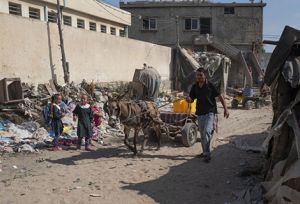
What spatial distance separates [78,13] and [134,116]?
50.5 feet

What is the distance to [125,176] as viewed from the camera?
8.10m

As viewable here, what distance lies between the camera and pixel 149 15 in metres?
36.4

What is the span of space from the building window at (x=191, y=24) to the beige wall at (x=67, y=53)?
569 inches

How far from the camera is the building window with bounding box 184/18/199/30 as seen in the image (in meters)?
36.6

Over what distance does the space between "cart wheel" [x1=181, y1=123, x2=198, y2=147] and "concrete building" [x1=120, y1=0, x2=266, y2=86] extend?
25.2 meters

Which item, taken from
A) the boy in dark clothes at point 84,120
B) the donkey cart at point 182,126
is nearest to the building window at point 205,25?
the donkey cart at point 182,126

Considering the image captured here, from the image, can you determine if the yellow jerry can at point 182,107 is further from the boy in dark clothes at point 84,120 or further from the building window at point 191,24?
the building window at point 191,24

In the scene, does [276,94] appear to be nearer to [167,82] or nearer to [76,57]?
[76,57]

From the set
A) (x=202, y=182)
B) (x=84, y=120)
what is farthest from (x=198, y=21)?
(x=202, y=182)

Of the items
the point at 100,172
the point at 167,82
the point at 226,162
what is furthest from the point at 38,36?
the point at 167,82

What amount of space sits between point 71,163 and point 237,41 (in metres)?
29.5

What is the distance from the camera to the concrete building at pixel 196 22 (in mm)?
36094

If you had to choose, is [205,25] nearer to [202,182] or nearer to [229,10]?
[229,10]

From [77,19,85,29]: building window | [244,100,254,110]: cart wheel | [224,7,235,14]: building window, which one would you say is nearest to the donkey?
[244,100,254,110]: cart wheel
